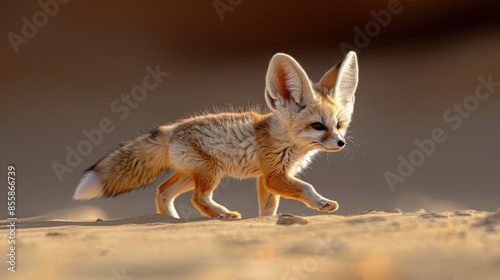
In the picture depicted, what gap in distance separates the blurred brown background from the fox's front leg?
300cm

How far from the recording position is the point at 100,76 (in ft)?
21.7

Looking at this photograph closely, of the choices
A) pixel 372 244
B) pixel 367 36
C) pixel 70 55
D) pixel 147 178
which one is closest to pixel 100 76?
pixel 70 55

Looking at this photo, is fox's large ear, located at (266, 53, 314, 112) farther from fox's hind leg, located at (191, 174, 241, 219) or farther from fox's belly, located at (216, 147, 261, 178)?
fox's hind leg, located at (191, 174, 241, 219)

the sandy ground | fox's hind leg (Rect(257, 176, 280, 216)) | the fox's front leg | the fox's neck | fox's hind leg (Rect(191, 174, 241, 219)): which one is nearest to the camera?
the sandy ground

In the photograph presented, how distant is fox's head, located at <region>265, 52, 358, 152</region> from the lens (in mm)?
2908

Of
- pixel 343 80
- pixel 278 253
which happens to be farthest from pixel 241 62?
pixel 278 253

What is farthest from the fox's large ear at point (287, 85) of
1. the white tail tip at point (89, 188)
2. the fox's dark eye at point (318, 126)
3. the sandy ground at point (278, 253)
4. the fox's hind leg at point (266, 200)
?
the sandy ground at point (278, 253)

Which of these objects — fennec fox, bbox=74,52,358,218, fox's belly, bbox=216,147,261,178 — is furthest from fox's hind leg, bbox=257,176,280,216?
fox's belly, bbox=216,147,261,178

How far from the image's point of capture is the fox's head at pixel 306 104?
291cm

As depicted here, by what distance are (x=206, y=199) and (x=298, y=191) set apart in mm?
440

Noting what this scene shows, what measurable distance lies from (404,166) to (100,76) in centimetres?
334

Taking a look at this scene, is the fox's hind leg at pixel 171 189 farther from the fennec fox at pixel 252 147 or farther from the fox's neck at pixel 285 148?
the fox's neck at pixel 285 148

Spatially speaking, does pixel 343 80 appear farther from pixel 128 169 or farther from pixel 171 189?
pixel 128 169

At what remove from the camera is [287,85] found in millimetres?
3025
